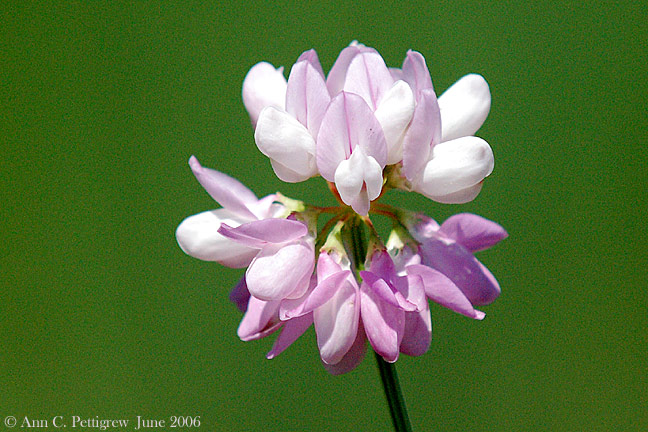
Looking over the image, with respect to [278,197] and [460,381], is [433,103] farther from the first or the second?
[460,381]

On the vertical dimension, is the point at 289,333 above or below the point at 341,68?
below

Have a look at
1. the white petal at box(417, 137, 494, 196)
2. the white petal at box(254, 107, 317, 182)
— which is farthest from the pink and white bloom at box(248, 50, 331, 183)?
the white petal at box(417, 137, 494, 196)

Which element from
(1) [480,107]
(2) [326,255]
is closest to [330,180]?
(2) [326,255]

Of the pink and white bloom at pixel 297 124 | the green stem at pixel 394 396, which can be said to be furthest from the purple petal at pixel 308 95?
the green stem at pixel 394 396

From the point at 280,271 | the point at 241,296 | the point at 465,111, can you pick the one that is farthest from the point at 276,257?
the point at 465,111

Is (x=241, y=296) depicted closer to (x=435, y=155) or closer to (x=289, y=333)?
(x=289, y=333)

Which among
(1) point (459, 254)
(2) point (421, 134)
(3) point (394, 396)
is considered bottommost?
(3) point (394, 396)
